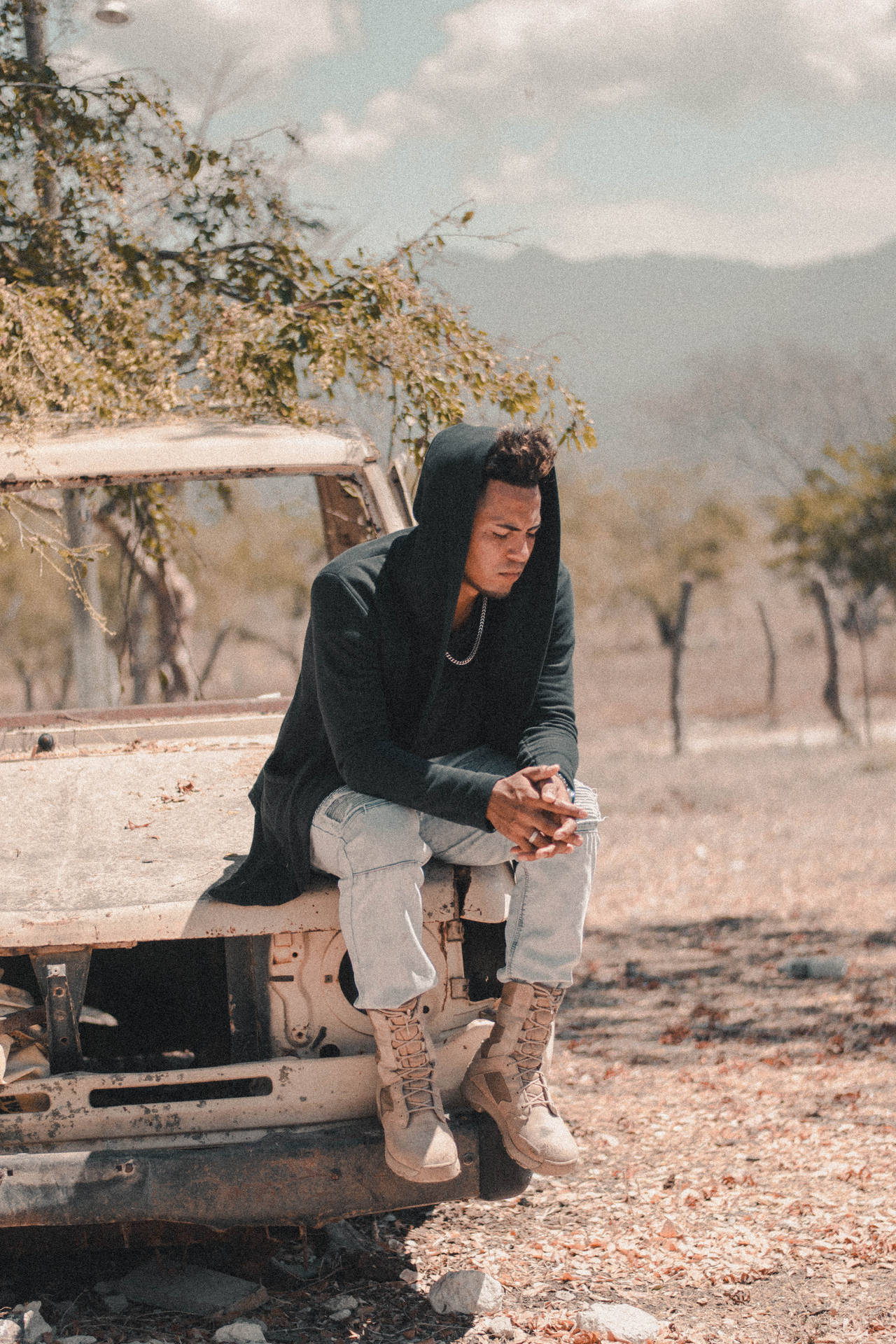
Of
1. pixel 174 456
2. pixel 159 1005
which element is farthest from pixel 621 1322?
pixel 174 456

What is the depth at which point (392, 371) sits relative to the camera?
18.7 feet

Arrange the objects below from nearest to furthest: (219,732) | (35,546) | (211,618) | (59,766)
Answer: (59,766) < (219,732) < (35,546) < (211,618)

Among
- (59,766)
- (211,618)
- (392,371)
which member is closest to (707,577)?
(211,618)

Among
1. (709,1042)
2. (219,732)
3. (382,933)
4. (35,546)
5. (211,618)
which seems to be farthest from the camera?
(211,618)

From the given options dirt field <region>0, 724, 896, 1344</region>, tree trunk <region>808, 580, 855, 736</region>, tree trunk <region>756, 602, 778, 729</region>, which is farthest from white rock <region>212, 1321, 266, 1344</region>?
tree trunk <region>756, 602, 778, 729</region>

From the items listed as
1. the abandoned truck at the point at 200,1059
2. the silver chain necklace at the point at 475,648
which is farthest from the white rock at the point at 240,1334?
the silver chain necklace at the point at 475,648

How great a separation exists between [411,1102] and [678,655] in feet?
47.9

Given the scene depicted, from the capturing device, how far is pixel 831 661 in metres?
17.2

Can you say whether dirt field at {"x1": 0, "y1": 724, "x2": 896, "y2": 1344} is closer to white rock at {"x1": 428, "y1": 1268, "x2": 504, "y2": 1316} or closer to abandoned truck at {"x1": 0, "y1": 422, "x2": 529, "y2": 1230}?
white rock at {"x1": 428, "y1": 1268, "x2": 504, "y2": 1316}

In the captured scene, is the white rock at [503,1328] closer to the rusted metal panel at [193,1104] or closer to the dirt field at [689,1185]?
the dirt field at [689,1185]

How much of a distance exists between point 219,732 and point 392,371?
2419 mm

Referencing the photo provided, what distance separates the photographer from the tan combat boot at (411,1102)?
251 centimetres

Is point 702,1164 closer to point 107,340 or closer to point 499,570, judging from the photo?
point 499,570

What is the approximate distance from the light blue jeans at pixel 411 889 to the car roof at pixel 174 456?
1569 mm
